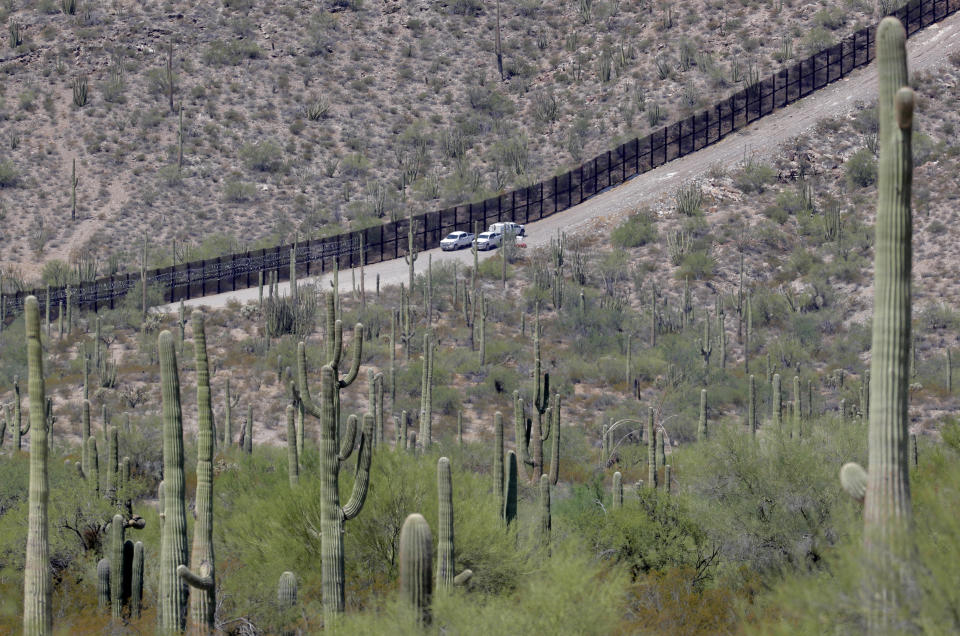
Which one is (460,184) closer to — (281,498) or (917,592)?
(281,498)

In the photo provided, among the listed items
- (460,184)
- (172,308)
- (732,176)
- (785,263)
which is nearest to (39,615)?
(172,308)

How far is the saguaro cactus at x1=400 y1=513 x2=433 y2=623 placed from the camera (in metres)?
13.1

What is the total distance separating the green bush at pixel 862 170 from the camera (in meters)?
54.3

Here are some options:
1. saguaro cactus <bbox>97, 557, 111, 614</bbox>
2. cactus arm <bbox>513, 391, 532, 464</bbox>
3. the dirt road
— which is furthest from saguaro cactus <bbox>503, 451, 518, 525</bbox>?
the dirt road

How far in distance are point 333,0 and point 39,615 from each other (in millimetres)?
69219

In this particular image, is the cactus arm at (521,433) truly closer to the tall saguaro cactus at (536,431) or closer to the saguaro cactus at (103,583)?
the tall saguaro cactus at (536,431)

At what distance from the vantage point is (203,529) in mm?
14320

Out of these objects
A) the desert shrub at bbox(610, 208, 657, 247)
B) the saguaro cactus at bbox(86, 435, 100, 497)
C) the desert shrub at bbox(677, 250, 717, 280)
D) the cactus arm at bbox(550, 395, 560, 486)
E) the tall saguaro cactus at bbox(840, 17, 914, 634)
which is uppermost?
the tall saguaro cactus at bbox(840, 17, 914, 634)

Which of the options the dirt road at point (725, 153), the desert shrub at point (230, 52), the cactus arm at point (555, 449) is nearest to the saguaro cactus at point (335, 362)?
the cactus arm at point (555, 449)

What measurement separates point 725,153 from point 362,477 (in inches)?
1782

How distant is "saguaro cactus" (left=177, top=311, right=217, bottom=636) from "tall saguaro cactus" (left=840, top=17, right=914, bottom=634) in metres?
7.16

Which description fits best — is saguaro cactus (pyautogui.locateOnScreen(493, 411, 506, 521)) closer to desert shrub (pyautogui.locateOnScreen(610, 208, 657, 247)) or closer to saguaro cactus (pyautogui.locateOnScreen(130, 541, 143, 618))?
saguaro cactus (pyautogui.locateOnScreen(130, 541, 143, 618))

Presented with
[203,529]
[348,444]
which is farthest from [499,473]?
[203,529]

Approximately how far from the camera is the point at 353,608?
17141mm
